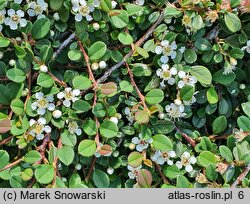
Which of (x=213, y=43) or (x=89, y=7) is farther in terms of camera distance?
(x=213, y=43)

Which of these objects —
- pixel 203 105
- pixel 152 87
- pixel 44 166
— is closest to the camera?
pixel 44 166

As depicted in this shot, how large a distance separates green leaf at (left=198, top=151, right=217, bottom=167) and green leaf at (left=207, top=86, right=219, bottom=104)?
197 mm

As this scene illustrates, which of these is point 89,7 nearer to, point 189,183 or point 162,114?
point 162,114

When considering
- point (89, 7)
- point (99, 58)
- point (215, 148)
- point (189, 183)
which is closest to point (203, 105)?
point (215, 148)

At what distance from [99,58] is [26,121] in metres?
0.34

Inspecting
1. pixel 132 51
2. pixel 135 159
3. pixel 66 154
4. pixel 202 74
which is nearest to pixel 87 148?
pixel 66 154

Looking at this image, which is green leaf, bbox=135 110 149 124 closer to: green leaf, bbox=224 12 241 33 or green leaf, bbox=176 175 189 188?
green leaf, bbox=176 175 189 188

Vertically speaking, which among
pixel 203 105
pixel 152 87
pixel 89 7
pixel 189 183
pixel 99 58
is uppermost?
pixel 89 7

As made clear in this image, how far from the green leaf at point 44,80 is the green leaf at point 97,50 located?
0.17 meters

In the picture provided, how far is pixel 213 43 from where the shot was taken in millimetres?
1896

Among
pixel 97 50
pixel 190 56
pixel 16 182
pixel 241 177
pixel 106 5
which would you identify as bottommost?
pixel 241 177

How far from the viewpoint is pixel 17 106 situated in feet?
5.67

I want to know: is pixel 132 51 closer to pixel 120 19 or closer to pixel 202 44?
pixel 120 19

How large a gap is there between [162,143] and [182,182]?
163mm
